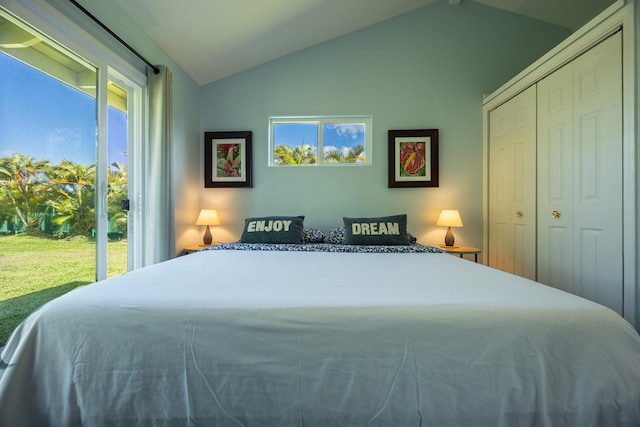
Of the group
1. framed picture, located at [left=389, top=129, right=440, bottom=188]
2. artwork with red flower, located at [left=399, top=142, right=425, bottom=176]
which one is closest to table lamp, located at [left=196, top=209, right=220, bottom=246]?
framed picture, located at [left=389, top=129, right=440, bottom=188]

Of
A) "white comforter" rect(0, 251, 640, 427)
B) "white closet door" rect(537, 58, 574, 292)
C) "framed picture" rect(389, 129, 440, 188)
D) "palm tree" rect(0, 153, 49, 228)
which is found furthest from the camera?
"framed picture" rect(389, 129, 440, 188)

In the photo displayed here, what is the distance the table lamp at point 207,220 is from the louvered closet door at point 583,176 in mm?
2975

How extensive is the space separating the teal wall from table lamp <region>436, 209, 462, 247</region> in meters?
0.17

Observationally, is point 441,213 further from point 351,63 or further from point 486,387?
point 486,387

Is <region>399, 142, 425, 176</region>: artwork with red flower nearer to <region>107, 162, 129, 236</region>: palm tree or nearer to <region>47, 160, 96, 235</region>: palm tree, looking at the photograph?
<region>107, 162, 129, 236</region>: palm tree

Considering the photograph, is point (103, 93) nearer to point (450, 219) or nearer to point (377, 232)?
point (377, 232)

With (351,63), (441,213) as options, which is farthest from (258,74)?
(441,213)

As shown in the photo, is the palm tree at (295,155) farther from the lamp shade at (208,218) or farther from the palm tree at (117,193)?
the palm tree at (117,193)

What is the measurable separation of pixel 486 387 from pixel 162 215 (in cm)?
237

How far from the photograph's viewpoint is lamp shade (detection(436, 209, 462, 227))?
9.50ft

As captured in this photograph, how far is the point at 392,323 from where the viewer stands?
34.7 inches

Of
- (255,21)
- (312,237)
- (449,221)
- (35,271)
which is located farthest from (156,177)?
(449,221)

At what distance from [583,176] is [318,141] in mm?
2317

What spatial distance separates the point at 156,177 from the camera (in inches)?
92.0
